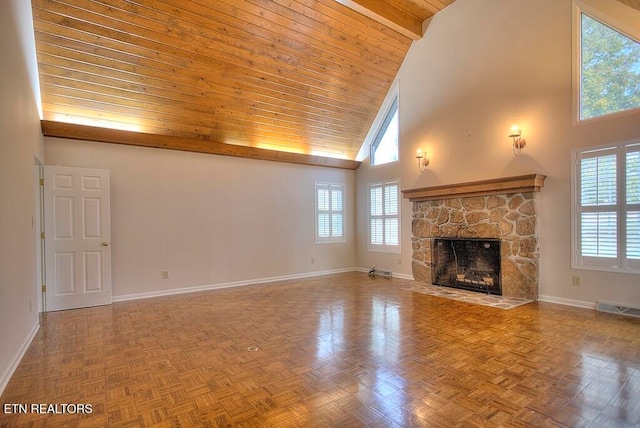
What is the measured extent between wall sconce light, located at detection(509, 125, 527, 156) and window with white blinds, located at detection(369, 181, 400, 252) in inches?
89.3

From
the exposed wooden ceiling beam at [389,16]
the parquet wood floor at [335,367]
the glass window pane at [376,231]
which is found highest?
the exposed wooden ceiling beam at [389,16]

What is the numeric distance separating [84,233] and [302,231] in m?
3.74

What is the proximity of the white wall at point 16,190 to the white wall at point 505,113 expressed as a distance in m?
5.63

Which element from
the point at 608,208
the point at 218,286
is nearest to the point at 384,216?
the point at 218,286

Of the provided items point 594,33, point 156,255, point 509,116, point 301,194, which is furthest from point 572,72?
point 156,255

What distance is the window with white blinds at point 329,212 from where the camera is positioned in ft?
24.0

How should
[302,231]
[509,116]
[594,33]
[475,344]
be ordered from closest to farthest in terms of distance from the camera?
[475,344] → [594,33] → [509,116] → [302,231]

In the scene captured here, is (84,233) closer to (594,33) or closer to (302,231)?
(302,231)

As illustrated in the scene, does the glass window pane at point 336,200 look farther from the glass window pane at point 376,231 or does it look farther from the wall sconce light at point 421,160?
the wall sconce light at point 421,160

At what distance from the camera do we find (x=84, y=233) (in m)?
4.66

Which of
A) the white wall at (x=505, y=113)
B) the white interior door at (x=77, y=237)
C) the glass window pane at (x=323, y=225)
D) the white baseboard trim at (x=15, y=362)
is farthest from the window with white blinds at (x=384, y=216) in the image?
the white baseboard trim at (x=15, y=362)

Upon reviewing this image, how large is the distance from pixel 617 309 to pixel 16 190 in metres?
6.46

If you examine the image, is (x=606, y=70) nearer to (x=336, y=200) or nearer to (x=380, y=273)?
(x=380, y=273)

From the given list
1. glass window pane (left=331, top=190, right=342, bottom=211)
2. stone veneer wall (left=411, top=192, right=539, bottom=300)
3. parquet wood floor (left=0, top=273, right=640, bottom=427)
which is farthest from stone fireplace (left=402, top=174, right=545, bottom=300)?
glass window pane (left=331, top=190, right=342, bottom=211)
